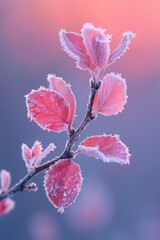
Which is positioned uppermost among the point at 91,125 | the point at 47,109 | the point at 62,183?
the point at 91,125

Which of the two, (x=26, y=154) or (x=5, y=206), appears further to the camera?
(x=5, y=206)

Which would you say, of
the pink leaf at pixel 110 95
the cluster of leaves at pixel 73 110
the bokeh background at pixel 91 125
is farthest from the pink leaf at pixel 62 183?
the bokeh background at pixel 91 125

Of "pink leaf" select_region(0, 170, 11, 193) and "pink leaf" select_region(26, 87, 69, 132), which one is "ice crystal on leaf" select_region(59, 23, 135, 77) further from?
"pink leaf" select_region(0, 170, 11, 193)

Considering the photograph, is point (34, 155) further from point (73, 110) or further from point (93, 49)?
point (93, 49)

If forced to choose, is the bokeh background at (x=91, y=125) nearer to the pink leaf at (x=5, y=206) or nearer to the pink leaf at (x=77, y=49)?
the pink leaf at (x=5, y=206)

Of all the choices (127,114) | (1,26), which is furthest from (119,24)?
(1,26)

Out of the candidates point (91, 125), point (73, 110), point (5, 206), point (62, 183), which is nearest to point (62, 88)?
point (73, 110)

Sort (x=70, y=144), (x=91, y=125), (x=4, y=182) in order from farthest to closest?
(x=91, y=125) → (x=4, y=182) → (x=70, y=144)

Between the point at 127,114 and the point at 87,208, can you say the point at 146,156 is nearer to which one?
the point at 127,114
